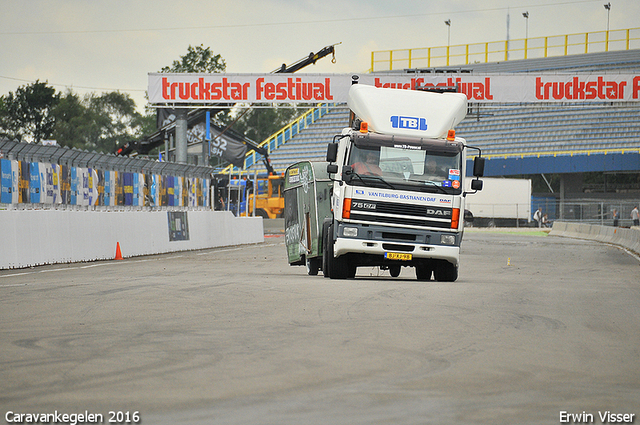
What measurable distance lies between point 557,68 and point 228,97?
1400 inches

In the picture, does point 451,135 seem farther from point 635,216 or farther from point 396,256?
point 635,216

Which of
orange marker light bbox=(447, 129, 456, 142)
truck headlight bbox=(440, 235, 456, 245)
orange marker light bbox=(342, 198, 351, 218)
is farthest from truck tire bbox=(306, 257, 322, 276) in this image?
orange marker light bbox=(447, 129, 456, 142)

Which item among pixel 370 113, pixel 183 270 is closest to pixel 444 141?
pixel 370 113

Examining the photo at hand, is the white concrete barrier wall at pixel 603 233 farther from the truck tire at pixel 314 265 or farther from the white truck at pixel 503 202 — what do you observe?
the truck tire at pixel 314 265

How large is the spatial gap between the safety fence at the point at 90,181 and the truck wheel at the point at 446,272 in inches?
422

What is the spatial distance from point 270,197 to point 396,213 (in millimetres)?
43995

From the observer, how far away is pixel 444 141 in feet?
50.3

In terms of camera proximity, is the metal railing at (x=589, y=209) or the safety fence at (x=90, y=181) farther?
the metal railing at (x=589, y=209)

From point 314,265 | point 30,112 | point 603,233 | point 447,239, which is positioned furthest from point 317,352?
point 30,112

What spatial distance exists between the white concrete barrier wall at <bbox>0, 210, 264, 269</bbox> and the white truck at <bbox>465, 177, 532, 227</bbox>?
31.6m

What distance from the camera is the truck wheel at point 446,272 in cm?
1589

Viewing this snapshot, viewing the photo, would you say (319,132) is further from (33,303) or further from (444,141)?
(33,303)

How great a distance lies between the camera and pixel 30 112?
97750 millimetres

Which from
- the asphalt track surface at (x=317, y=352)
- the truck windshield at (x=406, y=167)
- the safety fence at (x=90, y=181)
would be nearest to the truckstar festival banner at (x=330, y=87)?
the safety fence at (x=90, y=181)
